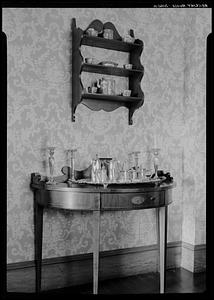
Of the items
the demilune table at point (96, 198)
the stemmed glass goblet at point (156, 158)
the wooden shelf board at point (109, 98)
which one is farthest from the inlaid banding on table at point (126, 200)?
the wooden shelf board at point (109, 98)

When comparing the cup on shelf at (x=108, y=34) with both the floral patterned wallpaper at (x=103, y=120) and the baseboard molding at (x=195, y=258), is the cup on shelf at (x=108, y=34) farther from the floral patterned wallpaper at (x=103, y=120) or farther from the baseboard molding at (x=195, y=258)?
the baseboard molding at (x=195, y=258)

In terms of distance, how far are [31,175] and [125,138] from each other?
0.97m

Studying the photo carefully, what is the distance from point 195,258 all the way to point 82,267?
3.76ft

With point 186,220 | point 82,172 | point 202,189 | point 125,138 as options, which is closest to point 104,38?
point 125,138

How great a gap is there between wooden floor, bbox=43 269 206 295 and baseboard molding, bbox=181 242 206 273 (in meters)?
0.07

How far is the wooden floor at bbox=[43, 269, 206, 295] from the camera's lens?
9.30ft

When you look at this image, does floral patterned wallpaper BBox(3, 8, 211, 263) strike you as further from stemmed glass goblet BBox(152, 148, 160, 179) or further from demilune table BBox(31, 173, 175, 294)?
demilune table BBox(31, 173, 175, 294)

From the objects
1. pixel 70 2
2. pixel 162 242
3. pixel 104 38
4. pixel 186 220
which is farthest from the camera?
pixel 186 220

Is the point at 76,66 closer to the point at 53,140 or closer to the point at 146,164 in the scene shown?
A: the point at 53,140

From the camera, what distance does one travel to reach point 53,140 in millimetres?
2902

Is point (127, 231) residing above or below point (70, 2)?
below

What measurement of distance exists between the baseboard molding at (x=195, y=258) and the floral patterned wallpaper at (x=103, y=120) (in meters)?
0.08

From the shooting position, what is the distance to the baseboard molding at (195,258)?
10.8 feet
